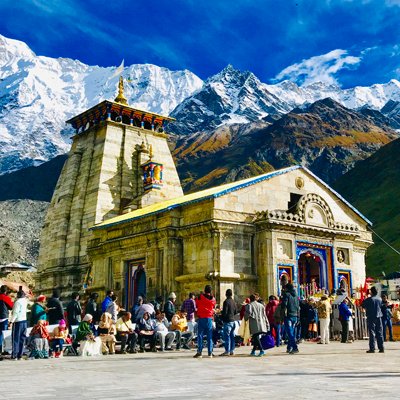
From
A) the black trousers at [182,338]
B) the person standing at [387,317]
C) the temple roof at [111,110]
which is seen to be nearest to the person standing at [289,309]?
the black trousers at [182,338]

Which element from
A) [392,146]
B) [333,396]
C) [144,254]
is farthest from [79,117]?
[392,146]

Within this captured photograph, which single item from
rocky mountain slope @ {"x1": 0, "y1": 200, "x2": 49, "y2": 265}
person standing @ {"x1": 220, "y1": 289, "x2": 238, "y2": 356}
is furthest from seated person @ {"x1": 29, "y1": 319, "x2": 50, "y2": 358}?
rocky mountain slope @ {"x1": 0, "y1": 200, "x2": 49, "y2": 265}

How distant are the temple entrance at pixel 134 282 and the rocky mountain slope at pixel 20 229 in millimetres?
70854

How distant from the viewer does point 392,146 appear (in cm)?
10844

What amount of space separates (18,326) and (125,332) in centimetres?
344

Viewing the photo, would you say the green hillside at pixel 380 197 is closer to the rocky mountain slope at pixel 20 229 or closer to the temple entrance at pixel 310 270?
the temple entrance at pixel 310 270

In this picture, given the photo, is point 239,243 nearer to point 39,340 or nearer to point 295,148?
point 39,340

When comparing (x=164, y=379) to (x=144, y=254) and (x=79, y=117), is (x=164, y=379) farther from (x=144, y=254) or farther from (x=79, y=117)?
(x=79, y=117)

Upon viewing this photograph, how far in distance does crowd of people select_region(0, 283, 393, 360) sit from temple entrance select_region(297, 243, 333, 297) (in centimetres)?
443

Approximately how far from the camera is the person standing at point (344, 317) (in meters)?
20.0

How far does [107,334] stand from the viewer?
57.5 feet

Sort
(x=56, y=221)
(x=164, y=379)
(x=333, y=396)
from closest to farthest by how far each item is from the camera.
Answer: (x=333, y=396), (x=164, y=379), (x=56, y=221)

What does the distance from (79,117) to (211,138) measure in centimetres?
14144

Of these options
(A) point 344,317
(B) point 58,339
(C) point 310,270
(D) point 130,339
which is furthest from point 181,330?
(C) point 310,270
